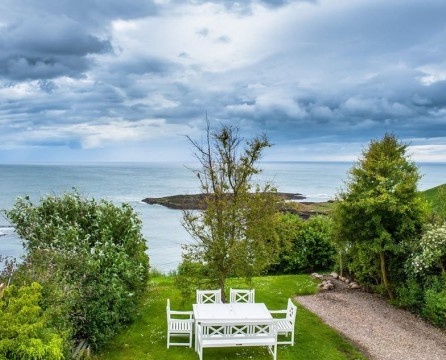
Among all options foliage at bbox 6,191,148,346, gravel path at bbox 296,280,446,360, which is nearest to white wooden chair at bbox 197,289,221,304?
foliage at bbox 6,191,148,346

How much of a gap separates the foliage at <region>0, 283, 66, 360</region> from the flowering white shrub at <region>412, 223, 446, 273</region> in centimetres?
1333

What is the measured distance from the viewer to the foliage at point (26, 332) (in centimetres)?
921

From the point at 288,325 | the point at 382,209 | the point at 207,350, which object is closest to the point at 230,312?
the point at 207,350

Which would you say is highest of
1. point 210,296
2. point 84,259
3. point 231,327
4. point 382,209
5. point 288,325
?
point 382,209

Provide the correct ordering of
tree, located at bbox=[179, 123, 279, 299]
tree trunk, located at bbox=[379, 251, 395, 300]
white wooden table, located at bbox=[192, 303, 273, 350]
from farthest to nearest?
tree trunk, located at bbox=[379, 251, 395, 300], tree, located at bbox=[179, 123, 279, 299], white wooden table, located at bbox=[192, 303, 273, 350]

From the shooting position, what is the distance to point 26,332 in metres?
9.38

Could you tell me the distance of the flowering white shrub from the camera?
17.0 meters

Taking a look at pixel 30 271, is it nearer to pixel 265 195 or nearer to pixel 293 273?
pixel 265 195

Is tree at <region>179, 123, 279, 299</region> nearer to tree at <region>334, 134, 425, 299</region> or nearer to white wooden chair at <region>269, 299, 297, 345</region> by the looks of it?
white wooden chair at <region>269, 299, 297, 345</region>

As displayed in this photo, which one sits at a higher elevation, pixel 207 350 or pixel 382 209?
pixel 382 209

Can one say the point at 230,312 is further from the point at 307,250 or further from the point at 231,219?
the point at 307,250

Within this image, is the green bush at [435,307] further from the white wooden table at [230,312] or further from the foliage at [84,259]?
the foliage at [84,259]

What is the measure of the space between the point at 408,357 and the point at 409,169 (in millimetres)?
8897

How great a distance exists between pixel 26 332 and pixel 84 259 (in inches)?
191
